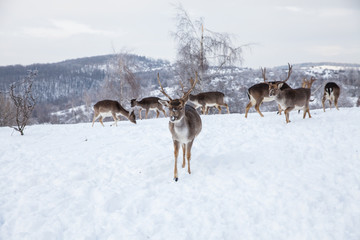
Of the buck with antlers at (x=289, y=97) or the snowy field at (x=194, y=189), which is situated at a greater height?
the buck with antlers at (x=289, y=97)

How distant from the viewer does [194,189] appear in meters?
4.30

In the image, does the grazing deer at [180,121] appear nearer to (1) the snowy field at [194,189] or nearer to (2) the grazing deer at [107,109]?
(1) the snowy field at [194,189]

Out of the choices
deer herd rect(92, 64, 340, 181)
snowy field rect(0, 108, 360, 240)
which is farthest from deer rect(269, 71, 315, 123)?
snowy field rect(0, 108, 360, 240)

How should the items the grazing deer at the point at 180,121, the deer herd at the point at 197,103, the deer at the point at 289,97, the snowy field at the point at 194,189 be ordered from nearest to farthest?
the snowy field at the point at 194,189
the grazing deer at the point at 180,121
the deer herd at the point at 197,103
the deer at the point at 289,97

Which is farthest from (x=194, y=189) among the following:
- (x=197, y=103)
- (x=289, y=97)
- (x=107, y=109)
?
(x=197, y=103)

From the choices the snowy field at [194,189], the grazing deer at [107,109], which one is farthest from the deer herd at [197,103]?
the snowy field at [194,189]

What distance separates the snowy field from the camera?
3266 mm

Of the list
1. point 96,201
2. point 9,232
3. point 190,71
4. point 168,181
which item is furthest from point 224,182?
point 190,71

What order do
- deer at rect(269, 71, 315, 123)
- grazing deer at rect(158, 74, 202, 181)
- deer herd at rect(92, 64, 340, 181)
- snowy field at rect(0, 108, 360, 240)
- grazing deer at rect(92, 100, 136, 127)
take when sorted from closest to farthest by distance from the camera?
snowy field at rect(0, 108, 360, 240) → grazing deer at rect(158, 74, 202, 181) → deer herd at rect(92, 64, 340, 181) → deer at rect(269, 71, 315, 123) → grazing deer at rect(92, 100, 136, 127)

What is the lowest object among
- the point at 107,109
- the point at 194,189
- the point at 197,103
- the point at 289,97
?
the point at 194,189

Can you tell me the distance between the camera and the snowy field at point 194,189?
3.27 metres

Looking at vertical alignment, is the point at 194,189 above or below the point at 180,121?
below

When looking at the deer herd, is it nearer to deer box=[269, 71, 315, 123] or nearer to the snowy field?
deer box=[269, 71, 315, 123]

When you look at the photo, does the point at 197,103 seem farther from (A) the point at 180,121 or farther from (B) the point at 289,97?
(A) the point at 180,121
